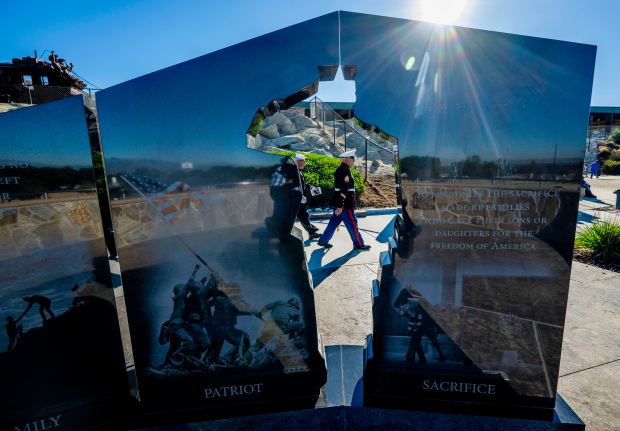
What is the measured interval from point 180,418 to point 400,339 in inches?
66.2

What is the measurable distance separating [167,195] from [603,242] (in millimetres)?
7163

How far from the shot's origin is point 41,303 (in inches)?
84.6

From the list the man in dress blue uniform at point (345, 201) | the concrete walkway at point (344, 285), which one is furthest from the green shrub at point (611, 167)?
the man in dress blue uniform at point (345, 201)

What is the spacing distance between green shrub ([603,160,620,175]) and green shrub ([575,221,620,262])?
2879 centimetres

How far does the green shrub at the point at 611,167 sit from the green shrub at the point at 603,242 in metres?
28.8

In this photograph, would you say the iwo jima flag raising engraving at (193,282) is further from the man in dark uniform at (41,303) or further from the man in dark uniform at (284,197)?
the man in dark uniform at (41,303)

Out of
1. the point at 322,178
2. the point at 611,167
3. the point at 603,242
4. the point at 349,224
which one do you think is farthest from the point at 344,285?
the point at 611,167

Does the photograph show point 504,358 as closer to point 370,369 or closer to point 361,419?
point 370,369

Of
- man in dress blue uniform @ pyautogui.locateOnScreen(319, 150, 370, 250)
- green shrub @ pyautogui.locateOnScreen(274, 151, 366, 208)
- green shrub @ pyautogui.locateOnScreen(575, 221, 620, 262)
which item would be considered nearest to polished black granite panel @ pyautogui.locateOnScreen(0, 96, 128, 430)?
man in dress blue uniform @ pyautogui.locateOnScreen(319, 150, 370, 250)

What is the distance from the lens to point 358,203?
11.1 metres

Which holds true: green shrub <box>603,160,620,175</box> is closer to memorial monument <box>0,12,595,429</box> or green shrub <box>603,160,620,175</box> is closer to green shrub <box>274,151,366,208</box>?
green shrub <box>274,151,366,208</box>

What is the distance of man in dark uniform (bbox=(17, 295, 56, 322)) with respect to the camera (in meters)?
2.13

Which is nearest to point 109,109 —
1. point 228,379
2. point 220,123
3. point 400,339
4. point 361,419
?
point 220,123

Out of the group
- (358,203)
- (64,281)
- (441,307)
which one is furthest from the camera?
(358,203)
